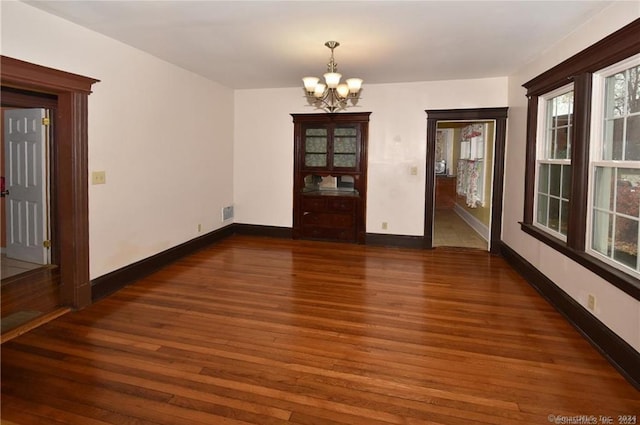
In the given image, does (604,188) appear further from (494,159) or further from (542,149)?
(494,159)

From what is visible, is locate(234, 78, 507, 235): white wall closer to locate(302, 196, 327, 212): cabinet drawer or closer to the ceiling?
locate(302, 196, 327, 212): cabinet drawer

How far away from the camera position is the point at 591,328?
299 cm

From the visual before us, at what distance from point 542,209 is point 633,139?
1.72 m

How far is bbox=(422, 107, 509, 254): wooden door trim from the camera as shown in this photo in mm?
5625

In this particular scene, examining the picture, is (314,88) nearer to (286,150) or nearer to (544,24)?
(544,24)

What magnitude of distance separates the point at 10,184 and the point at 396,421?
17.0 ft

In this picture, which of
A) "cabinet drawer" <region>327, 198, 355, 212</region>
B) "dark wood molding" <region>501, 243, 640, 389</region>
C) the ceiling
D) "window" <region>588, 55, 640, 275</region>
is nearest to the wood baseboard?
the ceiling

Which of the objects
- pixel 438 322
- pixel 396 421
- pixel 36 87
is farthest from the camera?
pixel 438 322

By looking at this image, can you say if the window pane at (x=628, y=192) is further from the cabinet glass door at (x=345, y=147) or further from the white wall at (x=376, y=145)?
the cabinet glass door at (x=345, y=147)

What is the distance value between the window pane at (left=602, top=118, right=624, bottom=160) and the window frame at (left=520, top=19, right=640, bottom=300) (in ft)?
0.43

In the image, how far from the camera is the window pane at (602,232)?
3.04 meters

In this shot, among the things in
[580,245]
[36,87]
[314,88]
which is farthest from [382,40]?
[36,87]

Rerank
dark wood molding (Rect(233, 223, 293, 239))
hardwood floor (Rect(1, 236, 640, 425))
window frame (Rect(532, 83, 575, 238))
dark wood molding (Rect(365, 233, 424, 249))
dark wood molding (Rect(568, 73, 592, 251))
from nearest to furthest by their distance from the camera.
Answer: hardwood floor (Rect(1, 236, 640, 425))
dark wood molding (Rect(568, 73, 592, 251))
window frame (Rect(532, 83, 575, 238))
dark wood molding (Rect(365, 233, 424, 249))
dark wood molding (Rect(233, 223, 293, 239))

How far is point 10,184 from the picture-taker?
15.8 ft
